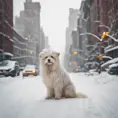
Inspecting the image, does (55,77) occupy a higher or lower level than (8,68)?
lower

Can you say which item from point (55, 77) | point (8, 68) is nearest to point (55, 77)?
point (55, 77)

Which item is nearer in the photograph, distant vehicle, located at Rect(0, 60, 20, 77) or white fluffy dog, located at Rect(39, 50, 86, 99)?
white fluffy dog, located at Rect(39, 50, 86, 99)

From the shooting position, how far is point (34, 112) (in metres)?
5.38

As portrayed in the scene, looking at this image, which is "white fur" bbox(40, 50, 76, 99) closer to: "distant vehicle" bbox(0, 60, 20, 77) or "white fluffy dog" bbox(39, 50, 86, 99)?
"white fluffy dog" bbox(39, 50, 86, 99)

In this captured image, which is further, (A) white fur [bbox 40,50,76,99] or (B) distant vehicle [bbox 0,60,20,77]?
(B) distant vehicle [bbox 0,60,20,77]

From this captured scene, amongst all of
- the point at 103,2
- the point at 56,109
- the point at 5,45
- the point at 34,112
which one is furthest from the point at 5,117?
the point at 103,2

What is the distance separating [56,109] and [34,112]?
57cm

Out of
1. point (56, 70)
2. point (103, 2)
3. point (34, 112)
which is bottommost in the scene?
point (34, 112)

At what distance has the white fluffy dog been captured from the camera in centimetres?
716

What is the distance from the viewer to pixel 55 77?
7359 mm

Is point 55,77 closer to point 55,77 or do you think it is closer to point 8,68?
point 55,77

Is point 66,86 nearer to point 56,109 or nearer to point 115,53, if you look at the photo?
point 56,109

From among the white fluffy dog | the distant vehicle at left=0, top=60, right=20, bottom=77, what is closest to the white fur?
the white fluffy dog

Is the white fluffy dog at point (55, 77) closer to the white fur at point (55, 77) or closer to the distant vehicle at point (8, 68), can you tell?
the white fur at point (55, 77)
